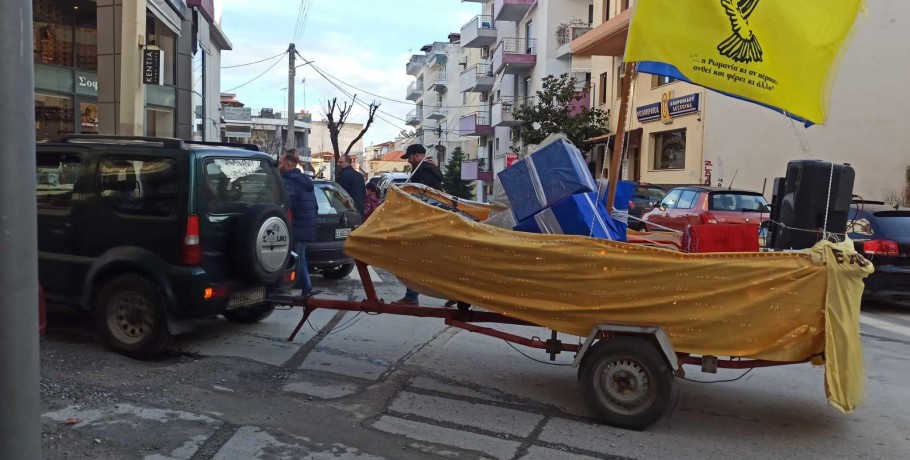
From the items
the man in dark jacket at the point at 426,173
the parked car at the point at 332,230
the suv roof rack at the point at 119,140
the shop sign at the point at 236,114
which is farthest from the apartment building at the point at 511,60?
the shop sign at the point at 236,114

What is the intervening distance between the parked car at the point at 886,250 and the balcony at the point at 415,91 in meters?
80.4

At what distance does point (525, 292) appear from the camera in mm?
5090

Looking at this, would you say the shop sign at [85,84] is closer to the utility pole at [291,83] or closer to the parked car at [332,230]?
the parked car at [332,230]

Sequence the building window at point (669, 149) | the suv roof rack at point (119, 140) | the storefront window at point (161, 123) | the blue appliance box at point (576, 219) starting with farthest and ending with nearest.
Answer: the building window at point (669, 149) → the storefront window at point (161, 123) → the suv roof rack at point (119, 140) → the blue appliance box at point (576, 219)

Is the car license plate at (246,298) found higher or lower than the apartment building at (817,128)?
lower

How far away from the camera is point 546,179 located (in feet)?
17.5

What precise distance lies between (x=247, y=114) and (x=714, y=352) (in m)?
73.1

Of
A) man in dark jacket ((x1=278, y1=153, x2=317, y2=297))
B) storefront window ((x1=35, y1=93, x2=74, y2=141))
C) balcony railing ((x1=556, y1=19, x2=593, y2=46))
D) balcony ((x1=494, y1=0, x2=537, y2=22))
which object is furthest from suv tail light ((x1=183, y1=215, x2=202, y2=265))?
balcony ((x1=494, y1=0, x2=537, y2=22))

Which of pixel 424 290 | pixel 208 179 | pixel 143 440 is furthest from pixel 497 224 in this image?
pixel 143 440

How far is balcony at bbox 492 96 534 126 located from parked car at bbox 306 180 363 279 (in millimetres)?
32482

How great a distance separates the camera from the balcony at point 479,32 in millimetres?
50312

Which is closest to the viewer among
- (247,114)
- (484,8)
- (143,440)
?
(143,440)

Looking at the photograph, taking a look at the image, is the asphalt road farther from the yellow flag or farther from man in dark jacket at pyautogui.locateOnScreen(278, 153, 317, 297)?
the yellow flag

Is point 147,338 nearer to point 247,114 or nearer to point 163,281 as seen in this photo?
point 163,281
